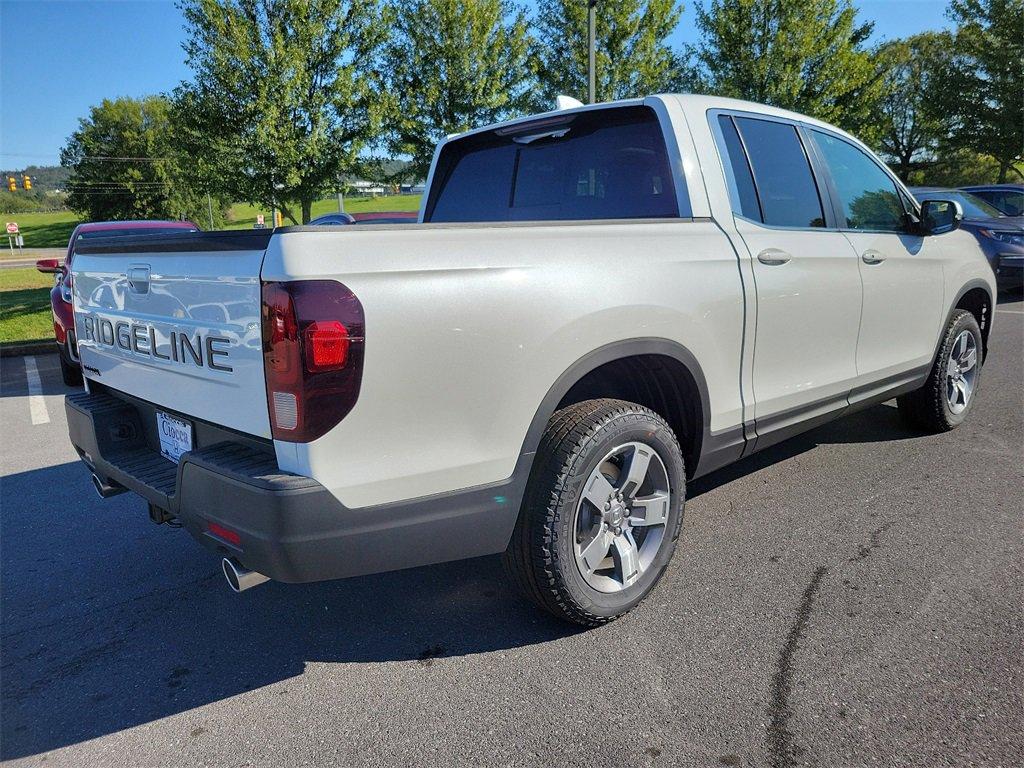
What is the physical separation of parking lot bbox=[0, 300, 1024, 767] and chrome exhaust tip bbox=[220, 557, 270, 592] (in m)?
0.45

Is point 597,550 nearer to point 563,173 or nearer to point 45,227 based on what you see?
point 563,173

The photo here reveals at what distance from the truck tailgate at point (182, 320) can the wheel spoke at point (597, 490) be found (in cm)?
109

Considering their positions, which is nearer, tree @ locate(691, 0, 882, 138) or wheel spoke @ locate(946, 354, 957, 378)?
wheel spoke @ locate(946, 354, 957, 378)

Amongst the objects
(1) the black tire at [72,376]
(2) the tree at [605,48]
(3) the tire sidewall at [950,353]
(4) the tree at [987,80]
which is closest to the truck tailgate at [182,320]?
(3) the tire sidewall at [950,353]

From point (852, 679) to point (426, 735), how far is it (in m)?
1.34

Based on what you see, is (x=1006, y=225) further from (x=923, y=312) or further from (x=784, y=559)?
(x=784, y=559)

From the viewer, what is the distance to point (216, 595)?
305cm

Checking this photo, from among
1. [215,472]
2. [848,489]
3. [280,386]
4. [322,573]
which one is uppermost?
[280,386]

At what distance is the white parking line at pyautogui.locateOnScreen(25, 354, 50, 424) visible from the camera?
6246 millimetres

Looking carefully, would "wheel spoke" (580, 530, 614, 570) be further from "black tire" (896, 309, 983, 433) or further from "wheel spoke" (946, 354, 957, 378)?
"wheel spoke" (946, 354, 957, 378)

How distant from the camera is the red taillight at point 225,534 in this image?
6.81 feet

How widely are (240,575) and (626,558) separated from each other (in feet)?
4.39

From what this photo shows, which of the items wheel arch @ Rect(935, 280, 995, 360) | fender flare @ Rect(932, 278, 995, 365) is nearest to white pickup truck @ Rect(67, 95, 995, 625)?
fender flare @ Rect(932, 278, 995, 365)

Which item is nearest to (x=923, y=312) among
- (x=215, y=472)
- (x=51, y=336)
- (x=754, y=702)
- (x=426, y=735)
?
(x=754, y=702)
